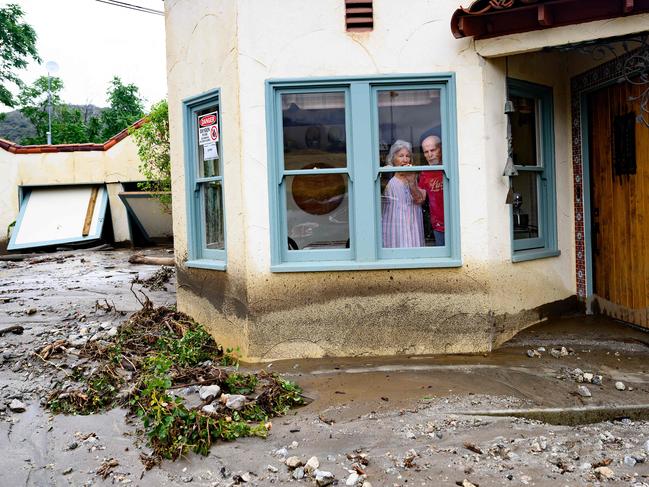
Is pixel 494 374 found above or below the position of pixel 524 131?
below

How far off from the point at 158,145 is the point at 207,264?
6.48 metres

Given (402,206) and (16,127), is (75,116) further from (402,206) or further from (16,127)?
(402,206)

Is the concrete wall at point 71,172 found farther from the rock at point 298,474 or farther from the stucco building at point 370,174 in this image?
the rock at point 298,474

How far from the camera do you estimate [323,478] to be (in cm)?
391

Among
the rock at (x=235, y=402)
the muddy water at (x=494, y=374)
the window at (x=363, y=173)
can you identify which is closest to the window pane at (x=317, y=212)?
the window at (x=363, y=173)

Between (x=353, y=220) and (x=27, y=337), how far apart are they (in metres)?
3.80

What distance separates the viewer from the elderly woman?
6355mm

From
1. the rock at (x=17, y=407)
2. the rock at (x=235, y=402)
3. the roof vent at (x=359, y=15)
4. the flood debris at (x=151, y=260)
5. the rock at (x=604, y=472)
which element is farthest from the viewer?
the flood debris at (x=151, y=260)

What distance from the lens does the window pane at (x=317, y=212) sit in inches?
250

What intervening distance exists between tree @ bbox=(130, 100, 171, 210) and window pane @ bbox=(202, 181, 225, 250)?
5.61 m

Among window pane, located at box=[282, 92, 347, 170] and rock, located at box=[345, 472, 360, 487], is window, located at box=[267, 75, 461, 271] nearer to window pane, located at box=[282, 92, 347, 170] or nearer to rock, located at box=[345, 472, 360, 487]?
window pane, located at box=[282, 92, 347, 170]

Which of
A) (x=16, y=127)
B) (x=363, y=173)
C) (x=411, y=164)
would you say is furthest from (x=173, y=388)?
(x=16, y=127)

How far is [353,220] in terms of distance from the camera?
247 inches

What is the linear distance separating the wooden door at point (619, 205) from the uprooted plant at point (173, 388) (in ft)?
11.6
